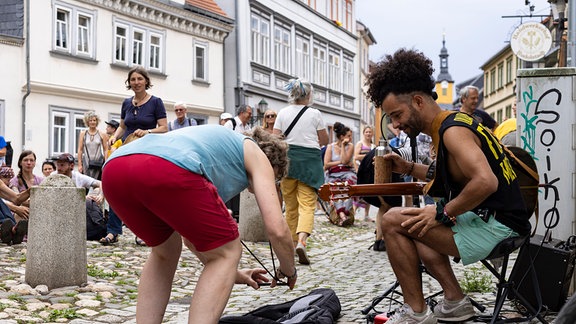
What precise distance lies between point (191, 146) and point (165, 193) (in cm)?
29

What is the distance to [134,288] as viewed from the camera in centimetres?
739

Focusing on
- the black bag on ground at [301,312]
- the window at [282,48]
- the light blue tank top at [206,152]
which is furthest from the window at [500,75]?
the light blue tank top at [206,152]

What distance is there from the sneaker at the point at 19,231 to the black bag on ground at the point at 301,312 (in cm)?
490

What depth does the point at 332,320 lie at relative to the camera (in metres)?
5.56

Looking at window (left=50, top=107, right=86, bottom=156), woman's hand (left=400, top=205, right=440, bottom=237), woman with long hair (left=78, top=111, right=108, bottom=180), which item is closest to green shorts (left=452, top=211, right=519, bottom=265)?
woman's hand (left=400, top=205, right=440, bottom=237)

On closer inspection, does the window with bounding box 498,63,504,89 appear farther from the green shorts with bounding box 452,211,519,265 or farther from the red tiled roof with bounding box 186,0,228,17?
the green shorts with bounding box 452,211,519,265

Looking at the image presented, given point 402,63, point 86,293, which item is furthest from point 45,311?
point 402,63

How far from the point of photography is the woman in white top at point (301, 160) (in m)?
9.61

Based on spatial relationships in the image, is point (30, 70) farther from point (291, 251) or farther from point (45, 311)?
point (291, 251)

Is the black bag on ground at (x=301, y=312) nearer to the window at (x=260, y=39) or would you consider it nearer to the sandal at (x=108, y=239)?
the sandal at (x=108, y=239)

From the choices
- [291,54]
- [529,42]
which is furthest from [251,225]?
[291,54]

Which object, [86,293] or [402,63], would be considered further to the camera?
[86,293]

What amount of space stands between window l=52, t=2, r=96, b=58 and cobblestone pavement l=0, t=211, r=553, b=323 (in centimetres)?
1581

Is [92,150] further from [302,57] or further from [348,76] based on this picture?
[348,76]
